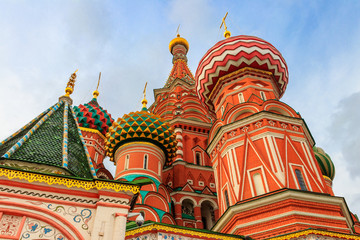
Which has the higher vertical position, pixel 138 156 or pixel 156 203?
pixel 138 156

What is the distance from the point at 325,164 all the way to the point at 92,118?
1425cm

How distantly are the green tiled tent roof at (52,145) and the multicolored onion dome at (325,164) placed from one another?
1459 cm

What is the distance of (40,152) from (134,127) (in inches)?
297

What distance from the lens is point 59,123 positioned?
8.29 metres

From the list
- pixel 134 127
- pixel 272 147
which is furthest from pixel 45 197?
pixel 134 127

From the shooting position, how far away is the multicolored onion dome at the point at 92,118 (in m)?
20.8

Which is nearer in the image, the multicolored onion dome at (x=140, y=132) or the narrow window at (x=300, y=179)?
the narrow window at (x=300, y=179)

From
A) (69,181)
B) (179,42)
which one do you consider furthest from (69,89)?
(179,42)

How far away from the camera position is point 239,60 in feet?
47.3

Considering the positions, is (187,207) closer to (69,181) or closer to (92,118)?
(92,118)

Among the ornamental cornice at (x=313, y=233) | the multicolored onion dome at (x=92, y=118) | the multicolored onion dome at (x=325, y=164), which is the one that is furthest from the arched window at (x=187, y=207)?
the multicolored onion dome at (x=92, y=118)

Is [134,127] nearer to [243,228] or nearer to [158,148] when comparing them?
[158,148]

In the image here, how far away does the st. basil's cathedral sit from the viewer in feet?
18.3

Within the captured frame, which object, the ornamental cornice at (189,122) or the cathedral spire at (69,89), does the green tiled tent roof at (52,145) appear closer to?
the cathedral spire at (69,89)
